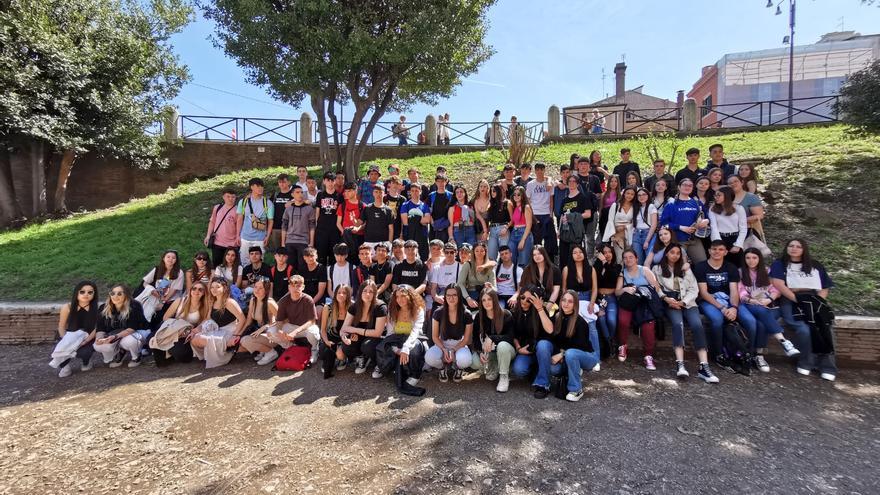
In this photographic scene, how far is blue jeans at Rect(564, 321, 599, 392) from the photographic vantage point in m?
4.36

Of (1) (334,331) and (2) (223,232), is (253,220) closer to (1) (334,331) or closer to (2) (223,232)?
(2) (223,232)

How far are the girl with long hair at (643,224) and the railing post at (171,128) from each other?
56.9ft

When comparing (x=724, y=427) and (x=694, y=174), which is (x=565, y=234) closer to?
(x=694, y=174)

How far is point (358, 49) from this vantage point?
32.4 feet

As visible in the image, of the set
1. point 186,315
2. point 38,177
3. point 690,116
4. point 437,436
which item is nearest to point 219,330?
point 186,315

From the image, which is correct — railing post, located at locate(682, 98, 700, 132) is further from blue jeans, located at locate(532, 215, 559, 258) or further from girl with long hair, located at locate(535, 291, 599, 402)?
girl with long hair, located at locate(535, 291, 599, 402)

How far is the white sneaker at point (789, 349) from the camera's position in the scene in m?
4.95

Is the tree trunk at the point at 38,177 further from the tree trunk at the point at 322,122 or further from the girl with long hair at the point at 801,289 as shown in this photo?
the girl with long hair at the point at 801,289

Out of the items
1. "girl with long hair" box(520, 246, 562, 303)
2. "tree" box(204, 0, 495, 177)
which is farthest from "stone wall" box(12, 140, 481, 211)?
"girl with long hair" box(520, 246, 562, 303)

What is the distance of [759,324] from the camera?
16.7 ft

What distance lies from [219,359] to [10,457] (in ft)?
6.94

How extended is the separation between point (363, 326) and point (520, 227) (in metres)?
2.74

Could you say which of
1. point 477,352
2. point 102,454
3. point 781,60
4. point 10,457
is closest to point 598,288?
point 477,352

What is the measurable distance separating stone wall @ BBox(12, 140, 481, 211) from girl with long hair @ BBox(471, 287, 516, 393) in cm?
1252
